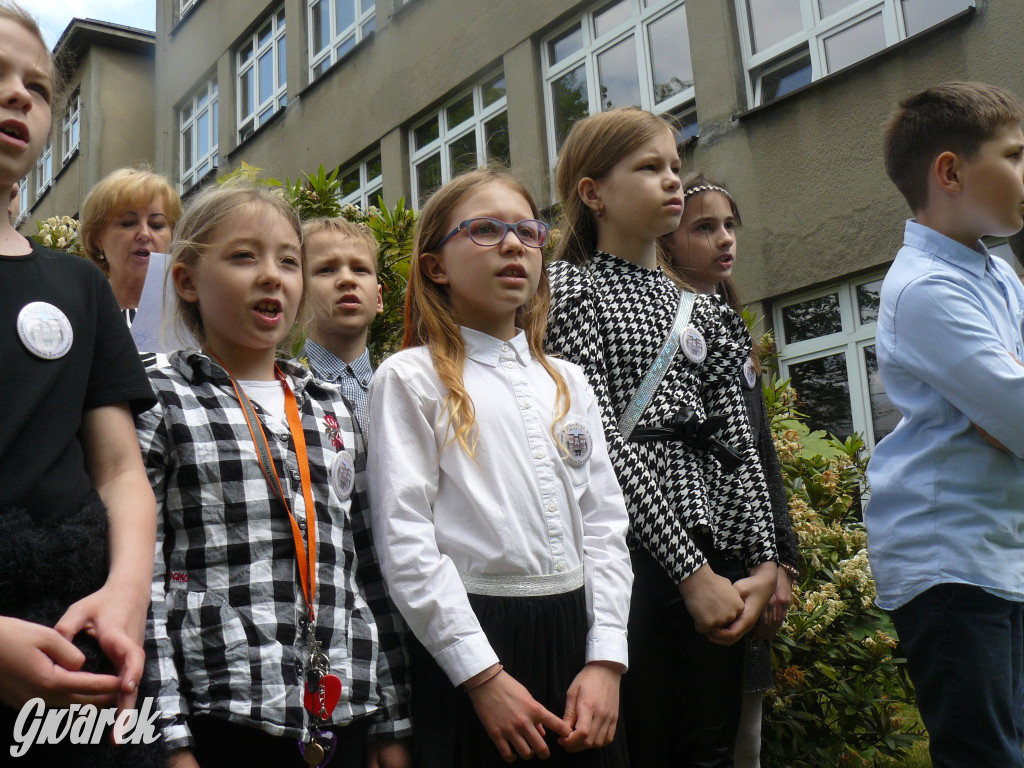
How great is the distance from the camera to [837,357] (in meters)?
8.71

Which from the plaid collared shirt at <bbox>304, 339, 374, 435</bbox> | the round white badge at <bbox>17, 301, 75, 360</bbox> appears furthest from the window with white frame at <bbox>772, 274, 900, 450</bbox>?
the round white badge at <bbox>17, 301, 75, 360</bbox>

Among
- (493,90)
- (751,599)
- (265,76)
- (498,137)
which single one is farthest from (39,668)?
(265,76)

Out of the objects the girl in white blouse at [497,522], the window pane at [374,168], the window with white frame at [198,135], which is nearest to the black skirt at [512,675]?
the girl in white blouse at [497,522]

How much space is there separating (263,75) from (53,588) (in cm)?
1750

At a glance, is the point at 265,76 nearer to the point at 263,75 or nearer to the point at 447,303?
the point at 263,75

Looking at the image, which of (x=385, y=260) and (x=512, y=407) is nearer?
(x=512, y=407)

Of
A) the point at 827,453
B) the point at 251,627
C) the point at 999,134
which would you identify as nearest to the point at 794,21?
the point at 827,453

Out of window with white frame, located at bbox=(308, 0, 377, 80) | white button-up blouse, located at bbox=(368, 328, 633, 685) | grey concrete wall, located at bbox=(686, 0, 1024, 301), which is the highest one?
window with white frame, located at bbox=(308, 0, 377, 80)

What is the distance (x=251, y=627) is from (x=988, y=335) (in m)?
1.88

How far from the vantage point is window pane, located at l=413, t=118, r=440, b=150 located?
44.2ft

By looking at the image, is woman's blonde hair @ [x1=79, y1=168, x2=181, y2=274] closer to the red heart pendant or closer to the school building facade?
the school building facade

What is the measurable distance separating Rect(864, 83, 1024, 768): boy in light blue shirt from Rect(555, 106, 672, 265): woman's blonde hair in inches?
32.5

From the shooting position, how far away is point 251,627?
6.14 feet

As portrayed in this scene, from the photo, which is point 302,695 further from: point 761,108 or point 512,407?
point 761,108
